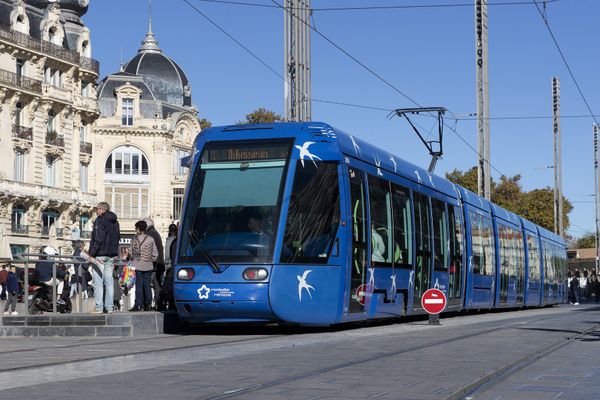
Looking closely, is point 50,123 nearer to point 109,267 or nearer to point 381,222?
point 109,267

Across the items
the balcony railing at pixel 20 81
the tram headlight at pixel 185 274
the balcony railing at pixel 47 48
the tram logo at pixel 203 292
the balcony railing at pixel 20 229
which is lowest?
the tram logo at pixel 203 292

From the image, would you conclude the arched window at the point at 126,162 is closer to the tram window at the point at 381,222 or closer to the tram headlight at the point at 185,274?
the tram window at the point at 381,222

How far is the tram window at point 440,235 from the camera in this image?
21.4 metres

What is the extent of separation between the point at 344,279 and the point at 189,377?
7.01m

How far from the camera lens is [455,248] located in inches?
915

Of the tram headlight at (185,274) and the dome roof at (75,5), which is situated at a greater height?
the dome roof at (75,5)

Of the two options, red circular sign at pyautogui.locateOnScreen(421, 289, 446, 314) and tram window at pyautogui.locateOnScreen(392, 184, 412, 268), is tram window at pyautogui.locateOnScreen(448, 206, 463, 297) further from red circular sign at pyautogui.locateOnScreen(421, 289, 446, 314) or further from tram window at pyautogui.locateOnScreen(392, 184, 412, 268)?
tram window at pyautogui.locateOnScreen(392, 184, 412, 268)

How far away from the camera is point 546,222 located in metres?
82.9

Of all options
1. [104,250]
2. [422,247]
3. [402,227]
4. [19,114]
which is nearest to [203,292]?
[104,250]

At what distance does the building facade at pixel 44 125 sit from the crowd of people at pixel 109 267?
35000 mm

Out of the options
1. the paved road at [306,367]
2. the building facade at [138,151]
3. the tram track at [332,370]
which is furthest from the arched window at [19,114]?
the tram track at [332,370]

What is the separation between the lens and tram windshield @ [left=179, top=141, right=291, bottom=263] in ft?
49.4

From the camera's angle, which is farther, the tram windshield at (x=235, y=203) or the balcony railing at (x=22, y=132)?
the balcony railing at (x=22, y=132)

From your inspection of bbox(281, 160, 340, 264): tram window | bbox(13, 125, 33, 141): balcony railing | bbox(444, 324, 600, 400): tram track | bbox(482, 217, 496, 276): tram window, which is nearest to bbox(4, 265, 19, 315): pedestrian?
bbox(281, 160, 340, 264): tram window
